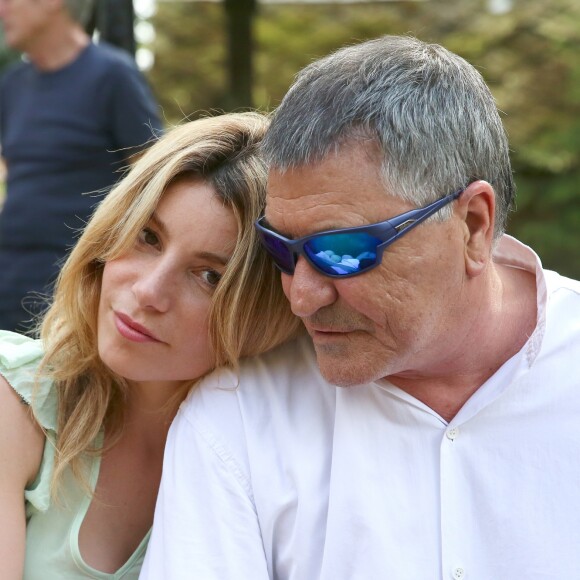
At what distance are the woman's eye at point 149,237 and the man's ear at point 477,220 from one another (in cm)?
78

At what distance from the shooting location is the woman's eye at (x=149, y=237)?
8.34ft

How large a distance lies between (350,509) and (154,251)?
0.81 meters

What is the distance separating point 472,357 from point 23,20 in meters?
3.16

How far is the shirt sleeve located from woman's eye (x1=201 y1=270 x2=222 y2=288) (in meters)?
0.37

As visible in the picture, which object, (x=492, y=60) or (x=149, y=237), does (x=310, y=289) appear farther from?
(x=492, y=60)

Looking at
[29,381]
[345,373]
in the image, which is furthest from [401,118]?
[29,381]

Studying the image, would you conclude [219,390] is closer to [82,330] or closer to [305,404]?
[305,404]

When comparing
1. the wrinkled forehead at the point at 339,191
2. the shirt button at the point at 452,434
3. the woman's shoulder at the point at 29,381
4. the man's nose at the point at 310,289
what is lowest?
the woman's shoulder at the point at 29,381

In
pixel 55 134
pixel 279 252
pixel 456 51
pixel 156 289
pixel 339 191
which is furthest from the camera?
pixel 456 51

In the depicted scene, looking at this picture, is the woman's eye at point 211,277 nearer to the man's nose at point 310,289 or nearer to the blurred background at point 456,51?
the man's nose at point 310,289

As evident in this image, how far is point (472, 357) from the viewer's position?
248cm

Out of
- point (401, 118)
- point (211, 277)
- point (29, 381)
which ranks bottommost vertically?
point (29, 381)

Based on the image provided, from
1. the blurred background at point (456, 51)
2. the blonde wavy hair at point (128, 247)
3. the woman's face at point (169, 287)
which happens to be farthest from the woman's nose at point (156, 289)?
the blurred background at point (456, 51)

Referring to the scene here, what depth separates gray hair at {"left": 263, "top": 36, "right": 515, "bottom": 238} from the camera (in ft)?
7.16
